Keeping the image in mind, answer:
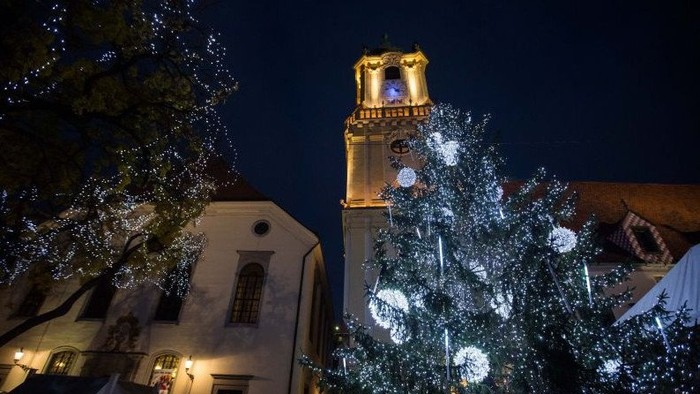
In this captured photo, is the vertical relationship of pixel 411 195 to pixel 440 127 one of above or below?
below

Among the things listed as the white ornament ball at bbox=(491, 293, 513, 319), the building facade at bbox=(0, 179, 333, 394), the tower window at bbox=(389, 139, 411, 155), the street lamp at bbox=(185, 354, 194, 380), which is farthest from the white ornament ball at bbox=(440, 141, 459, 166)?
the tower window at bbox=(389, 139, 411, 155)

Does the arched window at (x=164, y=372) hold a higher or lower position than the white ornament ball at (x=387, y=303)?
lower

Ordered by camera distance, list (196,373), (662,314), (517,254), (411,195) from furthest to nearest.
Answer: (196,373)
(411,195)
(517,254)
(662,314)

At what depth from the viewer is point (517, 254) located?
26.2 feet

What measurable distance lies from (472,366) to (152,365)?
41.1 feet

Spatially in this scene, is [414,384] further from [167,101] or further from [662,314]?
[167,101]

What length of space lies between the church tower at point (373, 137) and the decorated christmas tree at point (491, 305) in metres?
8.25

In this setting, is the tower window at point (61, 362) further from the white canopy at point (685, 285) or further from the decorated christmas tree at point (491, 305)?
the white canopy at point (685, 285)

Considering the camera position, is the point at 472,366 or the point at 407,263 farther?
the point at 407,263

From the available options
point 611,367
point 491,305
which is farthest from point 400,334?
point 611,367

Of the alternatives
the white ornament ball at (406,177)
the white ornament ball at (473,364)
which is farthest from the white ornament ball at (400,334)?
the white ornament ball at (406,177)

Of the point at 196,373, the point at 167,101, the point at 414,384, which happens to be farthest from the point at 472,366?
the point at 196,373

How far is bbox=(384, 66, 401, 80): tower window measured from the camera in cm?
2703

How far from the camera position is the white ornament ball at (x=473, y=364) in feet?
23.8
